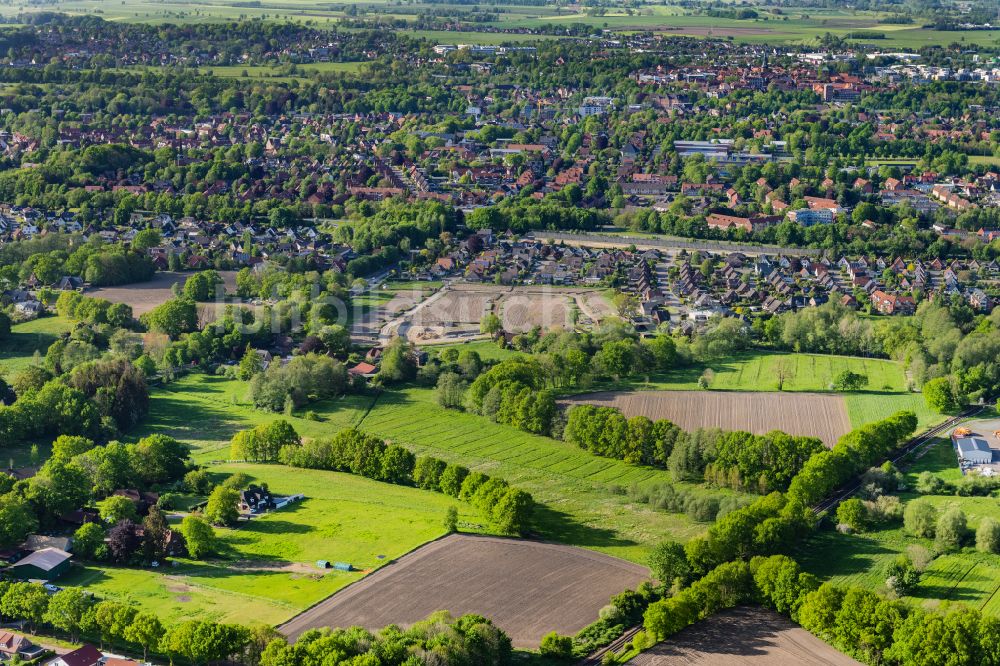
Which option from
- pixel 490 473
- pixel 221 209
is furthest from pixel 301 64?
pixel 490 473

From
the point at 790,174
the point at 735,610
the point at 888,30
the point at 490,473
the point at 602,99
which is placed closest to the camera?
the point at 735,610

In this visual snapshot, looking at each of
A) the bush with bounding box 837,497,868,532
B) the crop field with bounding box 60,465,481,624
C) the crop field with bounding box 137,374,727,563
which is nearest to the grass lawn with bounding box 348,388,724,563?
the crop field with bounding box 137,374,727,563

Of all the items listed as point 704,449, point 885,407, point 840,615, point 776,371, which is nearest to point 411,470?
point 704,449

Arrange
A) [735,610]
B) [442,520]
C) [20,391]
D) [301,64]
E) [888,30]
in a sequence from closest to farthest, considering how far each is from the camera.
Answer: [735,610] < [442,520] < [20,391] < [301,64] < [888,30]

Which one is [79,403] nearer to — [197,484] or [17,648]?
[197,484]

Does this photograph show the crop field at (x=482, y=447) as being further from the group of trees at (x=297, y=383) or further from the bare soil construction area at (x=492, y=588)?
the bare soil construction area at (x=492, y=588)

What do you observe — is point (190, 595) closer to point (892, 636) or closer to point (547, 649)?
point (547, 649)

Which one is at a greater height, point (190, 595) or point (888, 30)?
point (888, 30)
